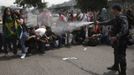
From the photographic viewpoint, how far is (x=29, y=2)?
120 feet

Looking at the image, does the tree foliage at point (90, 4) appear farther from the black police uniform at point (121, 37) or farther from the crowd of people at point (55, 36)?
the black police uniform at point (121, 37)

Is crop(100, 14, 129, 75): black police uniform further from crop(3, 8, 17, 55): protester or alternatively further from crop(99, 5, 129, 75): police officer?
crop(3, 8, 17, 55): protester

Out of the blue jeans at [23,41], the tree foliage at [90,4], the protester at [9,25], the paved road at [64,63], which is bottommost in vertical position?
the tree foliage at [90,4]

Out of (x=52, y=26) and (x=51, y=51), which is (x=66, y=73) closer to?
(x=51, y=51)

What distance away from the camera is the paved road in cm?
926

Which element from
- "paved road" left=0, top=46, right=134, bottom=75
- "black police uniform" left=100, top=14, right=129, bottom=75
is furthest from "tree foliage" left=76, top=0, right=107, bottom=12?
"black police uniform" left=100, top=14, right=129, bottom=75

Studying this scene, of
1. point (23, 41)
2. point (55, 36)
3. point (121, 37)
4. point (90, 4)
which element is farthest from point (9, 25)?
point (90, 4)

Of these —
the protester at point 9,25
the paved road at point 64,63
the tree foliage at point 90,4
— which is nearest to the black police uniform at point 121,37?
the paved road at point 64,63

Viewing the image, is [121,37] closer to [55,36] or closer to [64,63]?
[64,63]

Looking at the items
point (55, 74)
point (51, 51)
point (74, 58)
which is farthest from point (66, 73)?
point (51, 51)

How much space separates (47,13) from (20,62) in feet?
14.1

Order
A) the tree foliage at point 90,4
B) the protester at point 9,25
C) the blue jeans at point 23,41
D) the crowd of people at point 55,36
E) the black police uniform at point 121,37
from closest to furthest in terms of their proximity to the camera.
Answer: the black police uniform at point 121,37, the crowd of people at point 55,36, the protester at point 9,25, the blue jeans at point 23,41, the tree foliage at point 90,4

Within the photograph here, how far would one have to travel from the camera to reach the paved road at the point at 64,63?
364 inches

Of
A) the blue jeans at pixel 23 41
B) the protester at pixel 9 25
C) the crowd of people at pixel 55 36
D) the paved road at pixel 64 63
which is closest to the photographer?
the crowd of people at pixel 55 36
